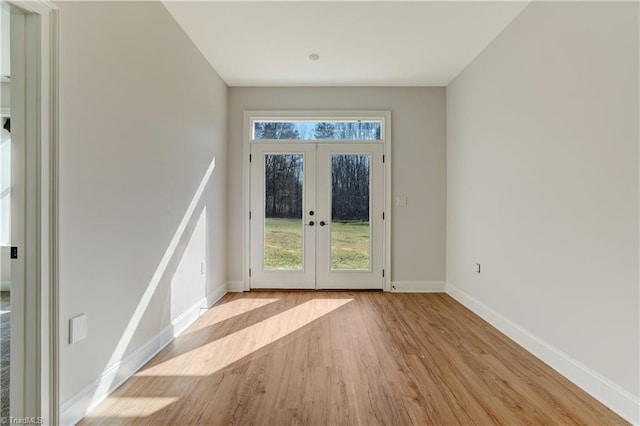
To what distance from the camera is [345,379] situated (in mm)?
2031

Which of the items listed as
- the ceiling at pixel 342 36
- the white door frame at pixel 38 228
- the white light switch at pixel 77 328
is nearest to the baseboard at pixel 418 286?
the ceiling at pixel 342 36

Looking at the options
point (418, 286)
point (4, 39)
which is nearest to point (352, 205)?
point (418, 286)

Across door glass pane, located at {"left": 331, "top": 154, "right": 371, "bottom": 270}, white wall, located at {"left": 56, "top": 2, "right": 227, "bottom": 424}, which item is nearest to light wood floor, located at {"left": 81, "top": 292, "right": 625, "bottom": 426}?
white wall, located at {"left": 56, "top": 2, "right": 227, "bottom": 424}

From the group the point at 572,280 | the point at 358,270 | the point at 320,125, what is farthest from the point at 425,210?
the point at 572,280

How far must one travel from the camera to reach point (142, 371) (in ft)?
6.99

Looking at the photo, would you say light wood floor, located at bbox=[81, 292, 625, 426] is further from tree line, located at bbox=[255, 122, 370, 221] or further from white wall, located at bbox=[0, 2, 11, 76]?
white wall, located at bbox=[0, 2, 11, 76]

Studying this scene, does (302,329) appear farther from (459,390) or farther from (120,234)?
(120,234)

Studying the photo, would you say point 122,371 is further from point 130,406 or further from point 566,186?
point 566,186

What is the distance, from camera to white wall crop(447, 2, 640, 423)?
5.67 ft

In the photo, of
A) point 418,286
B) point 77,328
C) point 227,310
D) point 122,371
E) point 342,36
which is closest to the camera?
point 77,328

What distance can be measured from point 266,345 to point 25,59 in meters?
2.27

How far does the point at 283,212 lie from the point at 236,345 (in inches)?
79.4

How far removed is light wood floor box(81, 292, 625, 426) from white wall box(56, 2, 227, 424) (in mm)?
258

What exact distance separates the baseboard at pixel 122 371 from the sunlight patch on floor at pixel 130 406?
0.05 meters
